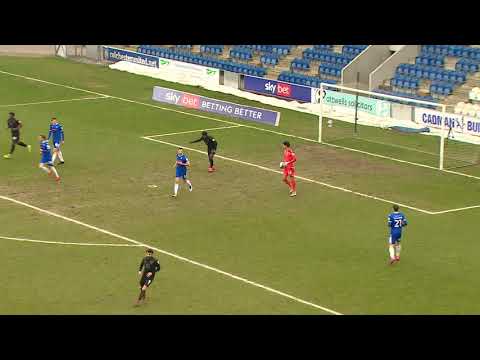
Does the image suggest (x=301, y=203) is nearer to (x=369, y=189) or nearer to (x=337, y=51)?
(x=369, y=189)

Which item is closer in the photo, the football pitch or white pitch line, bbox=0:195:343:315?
white pitch line, bbox=0:195:343:315

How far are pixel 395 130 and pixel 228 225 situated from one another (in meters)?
18.4

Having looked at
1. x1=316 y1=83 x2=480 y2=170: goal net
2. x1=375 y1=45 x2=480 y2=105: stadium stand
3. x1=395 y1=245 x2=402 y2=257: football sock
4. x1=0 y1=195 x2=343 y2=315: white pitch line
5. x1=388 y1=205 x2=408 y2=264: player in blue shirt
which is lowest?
x1=0 y1=195 x2=343 y2=315: white pitch line

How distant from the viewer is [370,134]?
165 ft

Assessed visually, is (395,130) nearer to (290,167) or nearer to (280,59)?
(290,167)

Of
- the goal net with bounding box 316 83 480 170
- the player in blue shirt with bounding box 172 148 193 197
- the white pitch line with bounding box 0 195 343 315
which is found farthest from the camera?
the goal net with bounding box 316 83 480 170

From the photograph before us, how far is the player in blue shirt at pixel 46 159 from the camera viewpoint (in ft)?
130

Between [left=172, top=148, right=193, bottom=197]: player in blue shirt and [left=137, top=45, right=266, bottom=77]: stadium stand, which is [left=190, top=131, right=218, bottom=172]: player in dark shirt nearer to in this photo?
[left=172, top=148, right=193, bottom=197]: player in blue shirt

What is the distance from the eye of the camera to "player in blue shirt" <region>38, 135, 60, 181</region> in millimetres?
39562

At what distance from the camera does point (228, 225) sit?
3469 cm

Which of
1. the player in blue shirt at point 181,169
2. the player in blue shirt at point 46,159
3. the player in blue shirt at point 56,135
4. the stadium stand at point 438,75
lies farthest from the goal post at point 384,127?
the player in blue shirt at point 46,159

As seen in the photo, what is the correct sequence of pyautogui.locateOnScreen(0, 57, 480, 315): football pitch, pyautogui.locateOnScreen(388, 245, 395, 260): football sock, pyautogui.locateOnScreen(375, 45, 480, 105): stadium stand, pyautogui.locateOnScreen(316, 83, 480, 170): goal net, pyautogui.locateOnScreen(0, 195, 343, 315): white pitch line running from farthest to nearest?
pyautogui.locateOnScreen(375, 45, 480, 105): stadium stand
pyautogui.locateOnScreen(316, 83, 480, 170): goal net
pyautogui.locateOnScreen(388, 245, 395, 260): football sock
pyautogui.locateOnScreen(0, 57, 480, 315): football pitch
pyautogui.locateOnScreen(0, 195, 343, 315): white pitch line

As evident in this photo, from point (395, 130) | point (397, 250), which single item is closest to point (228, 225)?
point (397, 250)

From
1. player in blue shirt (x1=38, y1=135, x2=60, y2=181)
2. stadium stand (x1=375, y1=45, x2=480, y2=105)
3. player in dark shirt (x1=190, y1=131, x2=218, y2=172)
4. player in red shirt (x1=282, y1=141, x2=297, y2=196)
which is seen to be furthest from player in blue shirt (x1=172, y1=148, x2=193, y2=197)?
stadium stand (x1=375, y1=45, x2=480, y2=105)
